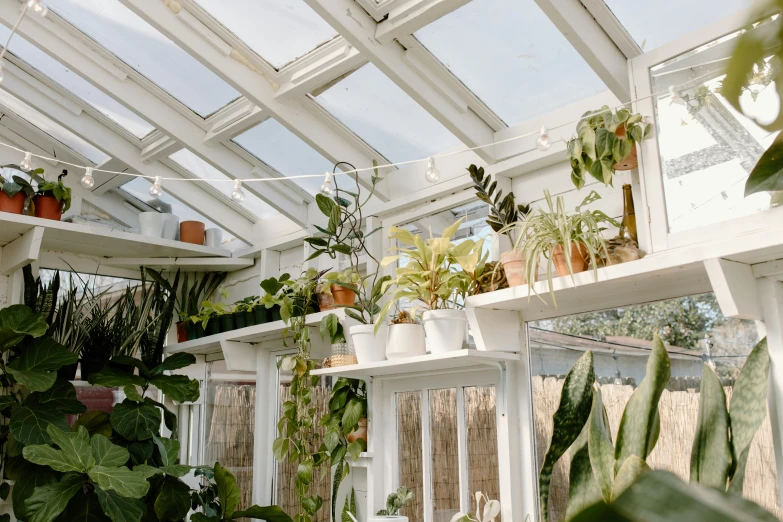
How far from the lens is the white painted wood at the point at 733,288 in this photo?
193cm

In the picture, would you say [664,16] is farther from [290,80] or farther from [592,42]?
Answer: [290,80]

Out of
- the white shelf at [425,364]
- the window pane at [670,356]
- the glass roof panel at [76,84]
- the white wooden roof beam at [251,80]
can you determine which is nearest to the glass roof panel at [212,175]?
the glass roof panel at [76,84]

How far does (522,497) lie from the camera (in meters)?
2.68

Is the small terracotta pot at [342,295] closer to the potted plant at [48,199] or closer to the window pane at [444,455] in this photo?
the window pane at [444,455]

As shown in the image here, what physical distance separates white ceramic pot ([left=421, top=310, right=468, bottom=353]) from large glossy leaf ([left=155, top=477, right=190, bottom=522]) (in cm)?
Result: 190

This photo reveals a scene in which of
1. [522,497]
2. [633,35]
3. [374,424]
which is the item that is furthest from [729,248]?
[374,424]

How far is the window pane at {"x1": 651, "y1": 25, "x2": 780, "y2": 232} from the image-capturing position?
6.74 feet

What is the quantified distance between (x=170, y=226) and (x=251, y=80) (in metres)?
1.55

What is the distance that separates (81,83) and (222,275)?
1.45m

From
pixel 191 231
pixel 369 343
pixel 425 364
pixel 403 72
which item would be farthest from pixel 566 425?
pixel 191 231

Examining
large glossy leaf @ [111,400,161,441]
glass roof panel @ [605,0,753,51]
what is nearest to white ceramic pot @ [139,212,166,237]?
large glossy leaf @ [111,400,161,441]

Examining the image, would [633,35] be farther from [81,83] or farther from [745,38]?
[81,83]

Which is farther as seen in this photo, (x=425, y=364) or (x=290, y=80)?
(x=290, y=80)

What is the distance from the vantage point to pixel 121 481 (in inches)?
125
